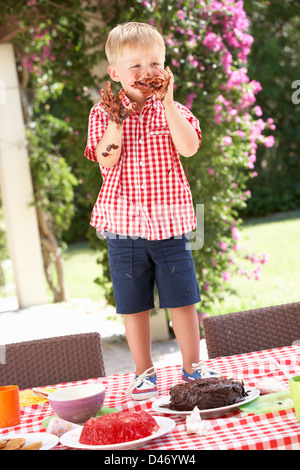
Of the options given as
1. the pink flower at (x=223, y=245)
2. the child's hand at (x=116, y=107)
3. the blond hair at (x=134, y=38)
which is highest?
the blond hair at (x=134, y=38)

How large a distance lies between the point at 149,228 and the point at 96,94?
2604 millimetres

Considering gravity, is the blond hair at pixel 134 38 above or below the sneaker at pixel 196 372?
above

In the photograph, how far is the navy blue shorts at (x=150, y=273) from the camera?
1.66 metres

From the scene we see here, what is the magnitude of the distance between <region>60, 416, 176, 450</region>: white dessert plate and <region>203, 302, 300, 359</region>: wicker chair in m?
0.65

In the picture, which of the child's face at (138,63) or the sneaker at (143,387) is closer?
the sneaker at (143,387)

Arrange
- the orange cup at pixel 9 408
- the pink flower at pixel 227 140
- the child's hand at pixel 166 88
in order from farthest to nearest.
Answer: the pink flower at pixel 227 140 < the child's hand at pixel 166 88 < the orange cup at pixel 9 408

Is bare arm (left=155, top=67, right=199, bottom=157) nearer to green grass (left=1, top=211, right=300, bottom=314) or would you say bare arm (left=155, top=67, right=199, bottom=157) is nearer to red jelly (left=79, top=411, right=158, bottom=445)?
red jelly (left=79, top=411, right=158, bottom=445)

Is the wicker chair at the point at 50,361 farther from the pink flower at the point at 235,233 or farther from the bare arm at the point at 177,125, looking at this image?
the pink flower at the point at 235,233

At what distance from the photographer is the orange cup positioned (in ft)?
3.77

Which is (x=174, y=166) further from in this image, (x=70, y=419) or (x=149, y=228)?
(x=70, y=419)

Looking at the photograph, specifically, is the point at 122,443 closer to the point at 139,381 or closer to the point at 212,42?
the point at 139,381

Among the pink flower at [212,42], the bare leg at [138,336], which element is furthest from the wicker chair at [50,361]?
the pink flower at [212,42]

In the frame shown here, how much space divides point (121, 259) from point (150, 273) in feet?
0.28
